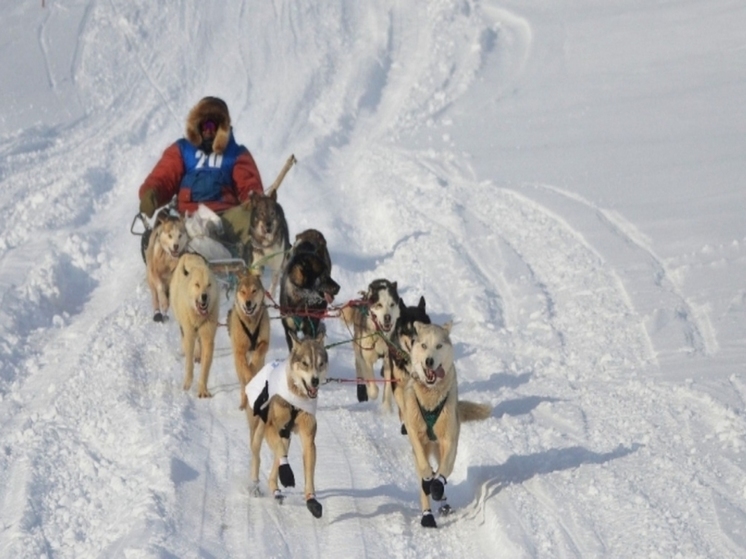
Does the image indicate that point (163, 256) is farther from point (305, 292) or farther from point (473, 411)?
point (473, 411)

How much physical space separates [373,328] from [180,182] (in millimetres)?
2679

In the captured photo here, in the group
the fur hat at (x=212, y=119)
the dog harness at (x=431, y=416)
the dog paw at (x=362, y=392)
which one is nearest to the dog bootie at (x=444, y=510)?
the dog harness at (x=431, y=416)

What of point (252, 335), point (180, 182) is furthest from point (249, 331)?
point (180, 182)

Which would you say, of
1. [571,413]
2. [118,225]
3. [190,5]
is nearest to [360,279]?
[118,225]

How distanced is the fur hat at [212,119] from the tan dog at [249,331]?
2550mm

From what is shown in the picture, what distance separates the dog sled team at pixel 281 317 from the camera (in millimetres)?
7012

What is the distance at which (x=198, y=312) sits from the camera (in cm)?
886

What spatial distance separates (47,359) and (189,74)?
9.02m

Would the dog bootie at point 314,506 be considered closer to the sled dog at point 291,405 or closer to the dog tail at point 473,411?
the sled dog at point 291,405

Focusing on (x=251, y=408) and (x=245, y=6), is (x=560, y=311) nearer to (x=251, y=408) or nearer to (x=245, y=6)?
(x=251, y=408)

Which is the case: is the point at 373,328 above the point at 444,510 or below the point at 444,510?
above

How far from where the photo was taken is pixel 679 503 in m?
6.95

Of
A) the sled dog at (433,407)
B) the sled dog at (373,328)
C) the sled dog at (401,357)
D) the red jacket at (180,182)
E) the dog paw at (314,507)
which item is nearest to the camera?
the dog paw at (314,507)

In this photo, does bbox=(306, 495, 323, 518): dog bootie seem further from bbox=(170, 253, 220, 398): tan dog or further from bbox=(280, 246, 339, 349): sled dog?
bbox=(280, 246, 339, 349): sled dog
